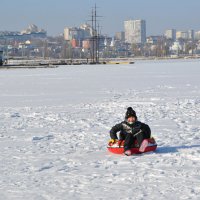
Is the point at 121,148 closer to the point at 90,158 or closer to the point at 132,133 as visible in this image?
the point at 132,133

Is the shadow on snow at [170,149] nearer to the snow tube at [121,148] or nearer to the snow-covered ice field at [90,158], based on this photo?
the snow-covered ice field at [90,158]

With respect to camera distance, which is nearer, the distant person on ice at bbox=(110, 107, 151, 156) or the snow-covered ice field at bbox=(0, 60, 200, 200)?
the snow-covered ice field at bbox=(0, 60, 200, 200)

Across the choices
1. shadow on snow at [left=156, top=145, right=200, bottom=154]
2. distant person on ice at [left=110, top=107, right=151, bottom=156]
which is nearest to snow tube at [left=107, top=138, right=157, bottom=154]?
distant person on ice at [left=110, top=107, right=151, bottom=156]

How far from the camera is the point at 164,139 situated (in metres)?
10.2

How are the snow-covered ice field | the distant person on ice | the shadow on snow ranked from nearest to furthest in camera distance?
the snow-covered ice field
the distant person on ice
the shadow on snow

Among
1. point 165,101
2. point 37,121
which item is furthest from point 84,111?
point 165,101

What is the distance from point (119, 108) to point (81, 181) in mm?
9785

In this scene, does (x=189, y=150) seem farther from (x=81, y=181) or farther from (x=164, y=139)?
(x=81, y=181)

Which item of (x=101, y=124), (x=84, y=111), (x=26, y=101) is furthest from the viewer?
(x=26, y=101)

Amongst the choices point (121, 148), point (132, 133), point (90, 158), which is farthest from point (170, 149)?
point (90, 158)

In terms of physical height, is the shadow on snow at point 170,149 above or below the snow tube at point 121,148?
below

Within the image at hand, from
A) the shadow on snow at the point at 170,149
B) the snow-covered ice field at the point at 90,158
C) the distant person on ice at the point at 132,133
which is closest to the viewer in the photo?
the snow-covered ice field at the point at 90,158

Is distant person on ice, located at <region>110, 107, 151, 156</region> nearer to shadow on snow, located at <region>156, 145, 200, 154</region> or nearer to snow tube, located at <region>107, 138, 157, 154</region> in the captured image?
snow tube, located at <region>107, 138, 157, 154</region>

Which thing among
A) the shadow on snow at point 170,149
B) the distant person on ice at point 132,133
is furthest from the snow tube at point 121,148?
the shadow on snow at point 170,149
